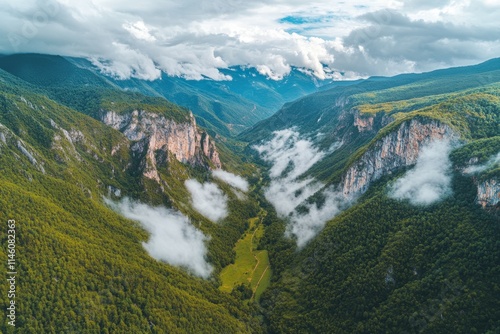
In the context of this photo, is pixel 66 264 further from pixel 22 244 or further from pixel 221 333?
pixel 221 333

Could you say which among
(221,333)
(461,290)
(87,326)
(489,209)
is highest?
(489,209)

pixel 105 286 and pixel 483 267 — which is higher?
pixel 483 267

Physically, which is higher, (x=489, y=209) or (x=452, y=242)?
(x=489, y=209)

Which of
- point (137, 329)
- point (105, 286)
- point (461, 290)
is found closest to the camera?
point (461, 290)

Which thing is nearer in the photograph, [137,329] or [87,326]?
[87,326]

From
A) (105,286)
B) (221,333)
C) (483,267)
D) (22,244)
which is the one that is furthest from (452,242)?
(22,244)

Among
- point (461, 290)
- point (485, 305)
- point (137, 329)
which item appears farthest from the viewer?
point (137, 329)

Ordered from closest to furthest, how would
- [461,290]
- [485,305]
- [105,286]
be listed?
[485,305], [461,290], [105,286]

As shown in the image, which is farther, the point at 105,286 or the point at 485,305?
the point at 105,286

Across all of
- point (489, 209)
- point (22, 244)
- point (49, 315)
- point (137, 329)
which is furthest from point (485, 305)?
point (22, 244)

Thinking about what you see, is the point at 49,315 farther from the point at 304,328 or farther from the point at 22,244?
the point at 304,328
